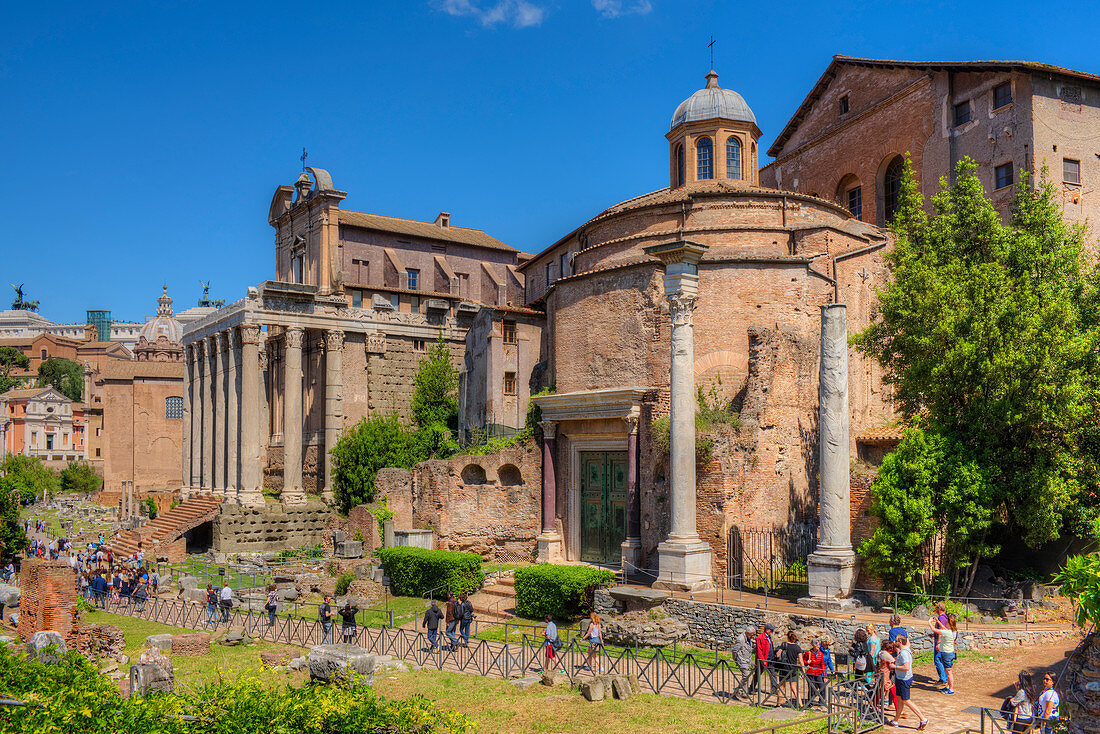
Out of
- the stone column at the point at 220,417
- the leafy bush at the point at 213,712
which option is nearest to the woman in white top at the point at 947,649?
the leafy bush at the point at 213,712

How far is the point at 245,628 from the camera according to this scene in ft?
68.8

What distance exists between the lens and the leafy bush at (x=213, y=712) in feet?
29.9

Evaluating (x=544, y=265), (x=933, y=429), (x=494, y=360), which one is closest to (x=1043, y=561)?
(x=933, y=429)

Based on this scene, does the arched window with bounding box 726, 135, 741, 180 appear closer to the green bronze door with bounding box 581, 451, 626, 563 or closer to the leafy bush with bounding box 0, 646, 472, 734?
the green bronze door with bounding box 581, 451, 626, 563

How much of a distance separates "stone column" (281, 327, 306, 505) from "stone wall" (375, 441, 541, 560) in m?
8.78

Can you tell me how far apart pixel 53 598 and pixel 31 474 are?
5675 cm

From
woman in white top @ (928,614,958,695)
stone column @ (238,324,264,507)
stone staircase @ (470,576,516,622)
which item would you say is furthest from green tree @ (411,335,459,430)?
woman in white top @ (928,614,958,695)

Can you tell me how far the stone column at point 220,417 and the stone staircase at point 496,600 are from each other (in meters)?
19.2

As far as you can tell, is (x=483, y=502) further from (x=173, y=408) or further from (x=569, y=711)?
(x=173, y=408)

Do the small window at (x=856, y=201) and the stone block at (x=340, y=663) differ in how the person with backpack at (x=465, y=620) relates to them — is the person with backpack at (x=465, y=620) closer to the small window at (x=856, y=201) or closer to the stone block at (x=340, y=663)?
the stone block at (x=340, y=663)

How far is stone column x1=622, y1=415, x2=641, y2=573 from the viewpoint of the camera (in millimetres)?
24203

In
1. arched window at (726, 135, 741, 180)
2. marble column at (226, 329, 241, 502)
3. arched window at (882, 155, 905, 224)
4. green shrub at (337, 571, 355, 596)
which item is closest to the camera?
green shrub at (337, 571, 355, 596)

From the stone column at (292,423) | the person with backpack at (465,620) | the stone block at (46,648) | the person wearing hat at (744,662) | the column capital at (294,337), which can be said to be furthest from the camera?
the column capital at (294,337)

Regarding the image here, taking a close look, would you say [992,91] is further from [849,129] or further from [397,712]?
[397,712]
